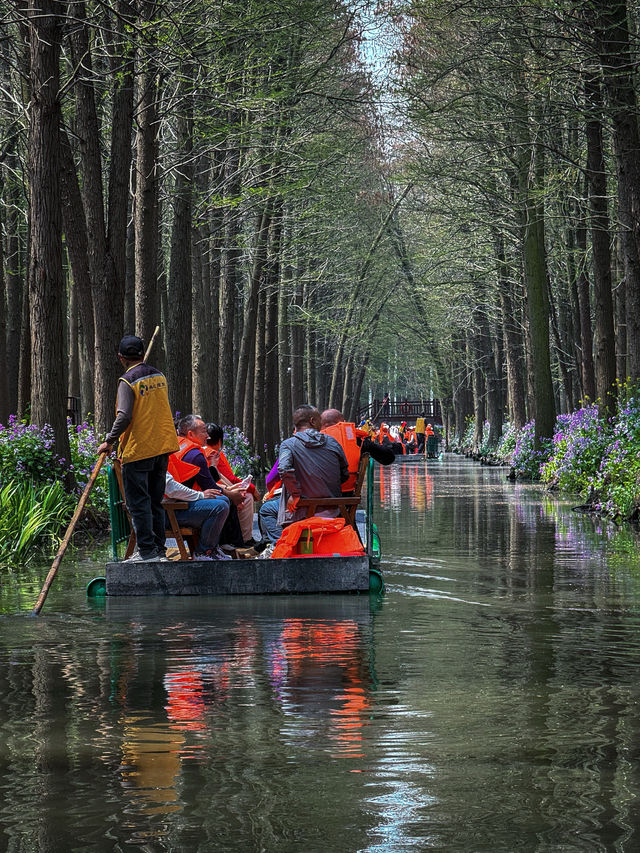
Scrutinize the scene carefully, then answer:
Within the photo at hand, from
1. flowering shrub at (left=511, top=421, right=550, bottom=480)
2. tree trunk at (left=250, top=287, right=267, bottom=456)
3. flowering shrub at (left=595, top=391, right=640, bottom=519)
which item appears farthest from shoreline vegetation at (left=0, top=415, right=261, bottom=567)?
flowering shrub at (left=511, top=421, right=550, bottom=480)

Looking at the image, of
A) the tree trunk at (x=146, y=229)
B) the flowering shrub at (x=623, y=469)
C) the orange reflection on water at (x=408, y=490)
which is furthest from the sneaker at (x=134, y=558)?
the orange reflection on water at (x=408, y=490)

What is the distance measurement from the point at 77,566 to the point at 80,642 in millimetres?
5222

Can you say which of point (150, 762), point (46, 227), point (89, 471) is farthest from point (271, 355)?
point (150, 762)

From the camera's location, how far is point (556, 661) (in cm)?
805

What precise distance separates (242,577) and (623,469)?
34.6 feet

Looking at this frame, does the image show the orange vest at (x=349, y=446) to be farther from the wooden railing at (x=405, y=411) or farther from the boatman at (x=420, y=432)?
the wooden railing at (x=405, y=411)

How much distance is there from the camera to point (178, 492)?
486 inches

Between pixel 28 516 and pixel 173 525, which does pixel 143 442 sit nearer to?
pixel 173 525

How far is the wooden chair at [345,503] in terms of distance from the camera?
39.6ft

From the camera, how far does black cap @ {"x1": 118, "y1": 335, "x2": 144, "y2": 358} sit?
1219 cm

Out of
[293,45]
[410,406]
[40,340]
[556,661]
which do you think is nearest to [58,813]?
[556,661]

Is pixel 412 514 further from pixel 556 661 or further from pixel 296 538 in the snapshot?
pixel 556 661

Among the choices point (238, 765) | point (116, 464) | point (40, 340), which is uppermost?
point (40, 340)

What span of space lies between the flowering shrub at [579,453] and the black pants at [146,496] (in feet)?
39.8
